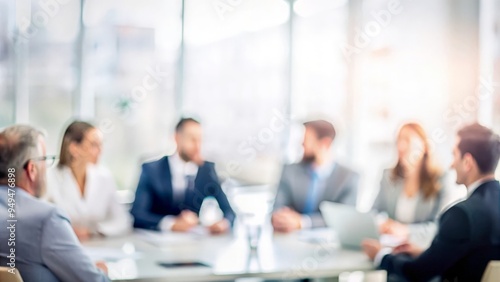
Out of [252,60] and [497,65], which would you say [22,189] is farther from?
[497,65]

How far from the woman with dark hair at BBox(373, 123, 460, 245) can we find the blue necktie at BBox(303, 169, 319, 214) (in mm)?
293

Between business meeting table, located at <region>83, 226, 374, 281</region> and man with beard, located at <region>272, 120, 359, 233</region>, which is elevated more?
man with beard, located at <region>272, 120, 359, 233</region>

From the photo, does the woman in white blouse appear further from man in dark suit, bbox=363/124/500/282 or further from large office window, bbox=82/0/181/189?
man in dark suit, bbox=363/124/500/282

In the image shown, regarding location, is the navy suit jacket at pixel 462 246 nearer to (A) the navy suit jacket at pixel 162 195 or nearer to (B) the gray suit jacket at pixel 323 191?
(B) the gray suit jacket at pixel 323 191

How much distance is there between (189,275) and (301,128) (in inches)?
33.6

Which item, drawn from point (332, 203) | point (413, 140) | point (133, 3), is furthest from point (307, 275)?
point (133, 3)

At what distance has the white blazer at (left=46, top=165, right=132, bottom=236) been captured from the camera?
2.86 meters

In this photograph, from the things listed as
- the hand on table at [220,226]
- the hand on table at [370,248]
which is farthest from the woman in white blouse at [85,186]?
the hand on table at [370,248]

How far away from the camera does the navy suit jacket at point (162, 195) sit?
3004mm

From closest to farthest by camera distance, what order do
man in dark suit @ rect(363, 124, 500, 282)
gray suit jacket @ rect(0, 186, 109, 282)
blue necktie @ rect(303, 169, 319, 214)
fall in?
gray suit jacket @ rect(0, 186, 109, 282)
man in dark suit @ rect(363, 124, 500, 282)
blue necktie @ rect(303, 169, 319, 214)

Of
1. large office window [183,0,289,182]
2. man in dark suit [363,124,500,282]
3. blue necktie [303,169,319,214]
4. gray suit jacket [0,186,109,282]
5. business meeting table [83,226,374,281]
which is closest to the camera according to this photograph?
gray suit jacket [0,186,109,282]

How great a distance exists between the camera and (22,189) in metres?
2.67

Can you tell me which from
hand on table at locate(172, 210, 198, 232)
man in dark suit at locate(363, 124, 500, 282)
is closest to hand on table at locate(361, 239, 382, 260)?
man in dark suit at locate(363, 124, 500, 282)

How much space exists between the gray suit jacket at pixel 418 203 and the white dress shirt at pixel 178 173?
35.3 inches
